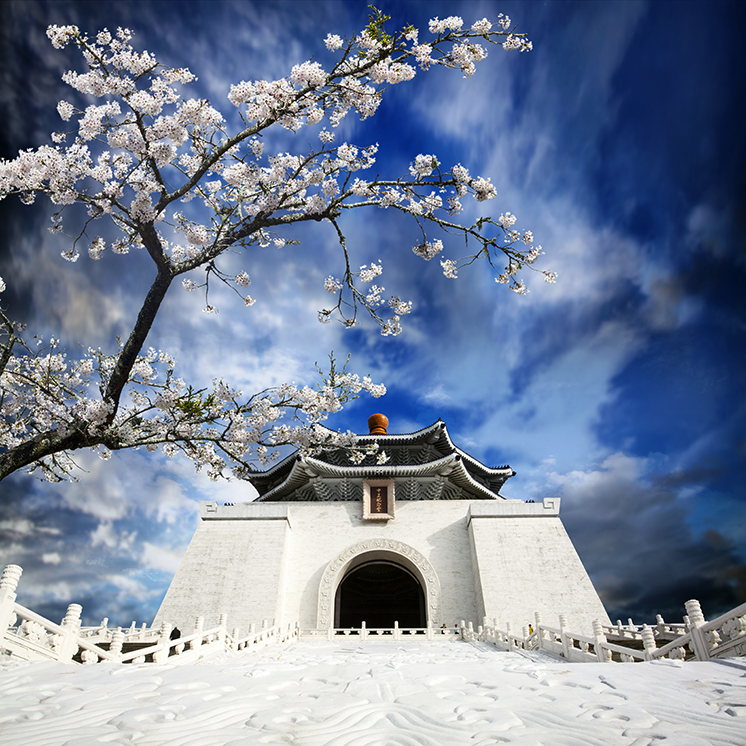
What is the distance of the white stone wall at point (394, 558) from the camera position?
16422 millimetres

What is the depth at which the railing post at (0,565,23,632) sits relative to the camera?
5.57 m

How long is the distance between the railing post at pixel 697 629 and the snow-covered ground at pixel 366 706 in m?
1.33

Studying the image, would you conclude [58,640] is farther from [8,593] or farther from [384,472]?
[384,472]

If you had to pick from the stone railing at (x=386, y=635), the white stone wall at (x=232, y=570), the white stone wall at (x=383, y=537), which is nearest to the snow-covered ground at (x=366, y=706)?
the stone railing at (x=386, y=635)

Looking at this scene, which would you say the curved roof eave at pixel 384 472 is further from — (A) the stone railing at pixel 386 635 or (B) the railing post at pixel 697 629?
(B) the railing post at pixel 697 629

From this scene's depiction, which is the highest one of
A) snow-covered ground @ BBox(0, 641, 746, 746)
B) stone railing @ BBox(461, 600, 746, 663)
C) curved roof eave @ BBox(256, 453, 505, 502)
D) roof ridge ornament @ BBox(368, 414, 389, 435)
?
roof ridge ornament @ BBox(368, 414, 389, 435)

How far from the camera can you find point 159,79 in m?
4.70

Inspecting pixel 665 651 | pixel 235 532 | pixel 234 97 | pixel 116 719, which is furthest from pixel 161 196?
pixel 235 532

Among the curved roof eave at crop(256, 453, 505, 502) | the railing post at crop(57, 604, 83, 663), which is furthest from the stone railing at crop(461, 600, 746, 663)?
the railing post at crop(57, 604, 83, 663)

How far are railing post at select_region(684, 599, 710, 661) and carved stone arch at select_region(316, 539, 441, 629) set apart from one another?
37.5 ft

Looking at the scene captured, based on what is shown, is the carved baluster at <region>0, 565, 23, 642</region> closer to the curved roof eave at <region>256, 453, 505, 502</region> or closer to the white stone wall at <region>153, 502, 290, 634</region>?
the white stone wall at <region>153, 502, 290, 634</region>

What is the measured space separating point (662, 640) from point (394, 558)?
9.63 meters

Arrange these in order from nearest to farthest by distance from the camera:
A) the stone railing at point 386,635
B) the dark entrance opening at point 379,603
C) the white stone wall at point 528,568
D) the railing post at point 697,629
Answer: the railing post at point 697,629 < the stone railing at point 386,635 < the white stone wall at point 528,568 < the dark entrance opening at point 379,603

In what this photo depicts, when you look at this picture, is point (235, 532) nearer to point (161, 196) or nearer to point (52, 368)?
point (52, 368)
